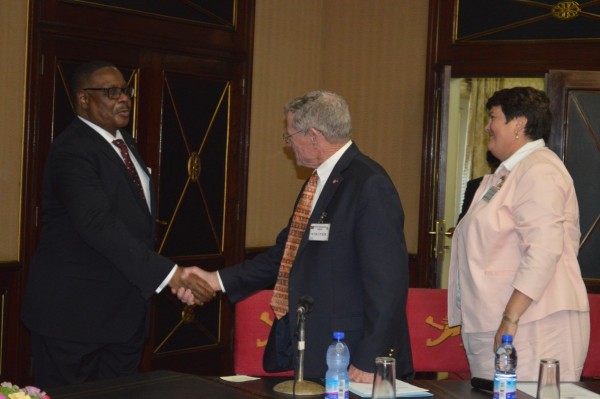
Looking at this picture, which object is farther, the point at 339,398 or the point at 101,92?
the point at 101,92

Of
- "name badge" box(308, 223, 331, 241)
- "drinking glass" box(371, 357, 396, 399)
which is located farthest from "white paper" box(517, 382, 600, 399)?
"name badge" box(308, 223, 331, 241)

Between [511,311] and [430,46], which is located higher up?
[430,46]

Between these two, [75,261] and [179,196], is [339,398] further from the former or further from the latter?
[179,196]

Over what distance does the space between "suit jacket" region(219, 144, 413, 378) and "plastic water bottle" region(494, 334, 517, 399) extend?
1.78ft

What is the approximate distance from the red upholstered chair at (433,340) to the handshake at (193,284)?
3.01 ft

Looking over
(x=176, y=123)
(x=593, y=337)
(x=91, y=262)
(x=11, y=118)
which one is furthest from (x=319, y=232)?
(x=176, y=123)

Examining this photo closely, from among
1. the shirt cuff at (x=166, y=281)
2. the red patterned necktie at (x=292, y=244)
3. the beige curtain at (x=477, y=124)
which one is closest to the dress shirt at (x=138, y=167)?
A: the shirt cuff at (x=166, y=281)

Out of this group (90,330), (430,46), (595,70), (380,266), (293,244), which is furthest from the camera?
(430,46)

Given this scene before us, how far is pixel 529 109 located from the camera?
368 centimetres

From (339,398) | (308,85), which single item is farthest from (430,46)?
(339,398)

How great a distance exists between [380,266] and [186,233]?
359 cm

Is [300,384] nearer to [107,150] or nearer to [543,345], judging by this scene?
[543,345]

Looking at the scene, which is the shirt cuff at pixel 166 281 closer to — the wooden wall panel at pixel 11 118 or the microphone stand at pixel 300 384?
the microphone stand at pixel 300 384

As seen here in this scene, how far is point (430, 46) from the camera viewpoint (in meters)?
7.00
